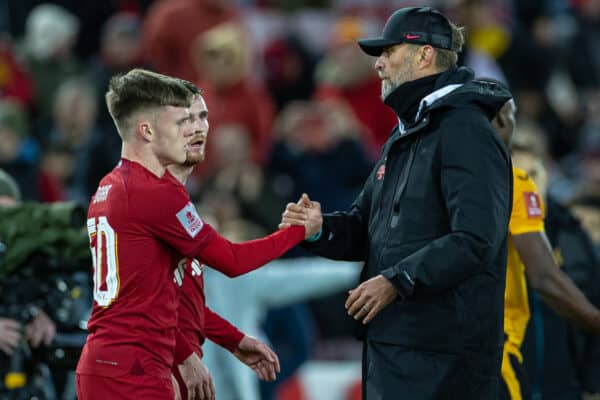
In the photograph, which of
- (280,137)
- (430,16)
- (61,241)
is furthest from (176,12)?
(430,16)

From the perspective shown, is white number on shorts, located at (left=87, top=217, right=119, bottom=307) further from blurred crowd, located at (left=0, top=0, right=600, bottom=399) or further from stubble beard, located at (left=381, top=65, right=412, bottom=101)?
blurred crowd, located at (left=0, top=0, right=600, bottom=399)

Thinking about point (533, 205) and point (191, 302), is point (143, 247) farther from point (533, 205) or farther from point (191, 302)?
point (533, 205)

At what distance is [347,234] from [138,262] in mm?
1035

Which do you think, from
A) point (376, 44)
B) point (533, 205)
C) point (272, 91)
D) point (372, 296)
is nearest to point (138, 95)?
point (376, 44)

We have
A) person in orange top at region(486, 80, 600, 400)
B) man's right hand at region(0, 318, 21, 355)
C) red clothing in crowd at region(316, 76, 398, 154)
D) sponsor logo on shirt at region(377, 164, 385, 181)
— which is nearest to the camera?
sponsor logo on shirt at region(377, 164, 385, 181)

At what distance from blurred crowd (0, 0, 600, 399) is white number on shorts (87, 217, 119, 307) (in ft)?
12.6

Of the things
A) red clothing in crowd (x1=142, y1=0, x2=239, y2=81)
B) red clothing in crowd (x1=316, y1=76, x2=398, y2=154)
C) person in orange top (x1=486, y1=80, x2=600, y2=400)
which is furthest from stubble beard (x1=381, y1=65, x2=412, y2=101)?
red clothing in crowd (x1=142, y1=0, x2=239, y2=81)

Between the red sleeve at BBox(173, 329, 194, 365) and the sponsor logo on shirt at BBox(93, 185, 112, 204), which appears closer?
the sponsor logo on shirt at BBox(93, 185, 112, 204)

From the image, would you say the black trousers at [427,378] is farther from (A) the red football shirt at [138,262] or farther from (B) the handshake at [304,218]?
(A) the red football shirt at [138,262]

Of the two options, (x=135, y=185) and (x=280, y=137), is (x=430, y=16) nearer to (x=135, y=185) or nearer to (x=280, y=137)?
(x=135, y=185)

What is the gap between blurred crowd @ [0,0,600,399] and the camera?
1016cm

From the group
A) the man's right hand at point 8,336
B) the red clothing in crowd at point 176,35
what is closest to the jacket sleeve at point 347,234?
the man's right hand at point 8,336

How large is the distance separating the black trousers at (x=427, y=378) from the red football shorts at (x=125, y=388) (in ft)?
2.93

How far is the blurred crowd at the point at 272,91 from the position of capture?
10156 millimetres
